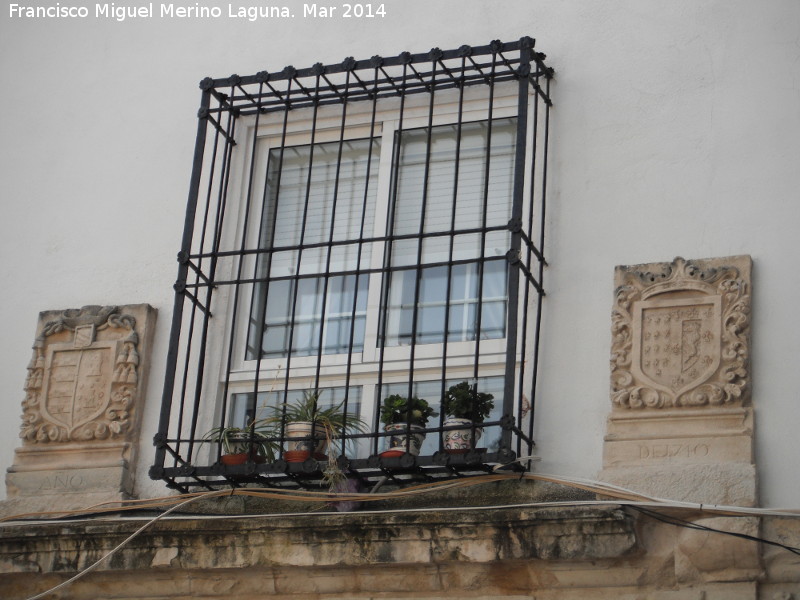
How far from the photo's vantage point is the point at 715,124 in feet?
21.4

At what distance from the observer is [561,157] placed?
6773 mm

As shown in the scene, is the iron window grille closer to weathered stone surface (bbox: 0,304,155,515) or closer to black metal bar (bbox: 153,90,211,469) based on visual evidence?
black metal bar (bbox: 153,90,211,469)

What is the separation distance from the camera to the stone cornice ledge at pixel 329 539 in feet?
18.8

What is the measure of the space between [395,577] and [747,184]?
224cm

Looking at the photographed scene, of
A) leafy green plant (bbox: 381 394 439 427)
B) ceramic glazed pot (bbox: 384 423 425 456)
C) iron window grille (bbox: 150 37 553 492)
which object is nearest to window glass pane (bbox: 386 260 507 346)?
iron window grille (bbox: 150 37 553 492)

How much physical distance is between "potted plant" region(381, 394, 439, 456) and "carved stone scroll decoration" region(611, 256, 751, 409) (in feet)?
2.73

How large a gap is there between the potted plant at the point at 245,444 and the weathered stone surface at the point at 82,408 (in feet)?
1.55

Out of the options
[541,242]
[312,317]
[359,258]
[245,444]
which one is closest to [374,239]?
[359,258]

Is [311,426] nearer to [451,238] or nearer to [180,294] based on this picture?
[180,294]

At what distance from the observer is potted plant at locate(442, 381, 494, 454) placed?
618 cm

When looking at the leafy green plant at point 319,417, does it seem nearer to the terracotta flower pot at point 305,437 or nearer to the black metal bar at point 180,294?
the terracotta flower pot at point 305,437

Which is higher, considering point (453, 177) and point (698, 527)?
point (453, 177)

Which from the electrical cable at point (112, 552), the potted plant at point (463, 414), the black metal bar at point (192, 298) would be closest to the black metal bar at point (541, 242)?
the potted plant at point (463, 414)

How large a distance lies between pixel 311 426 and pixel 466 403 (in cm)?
69
